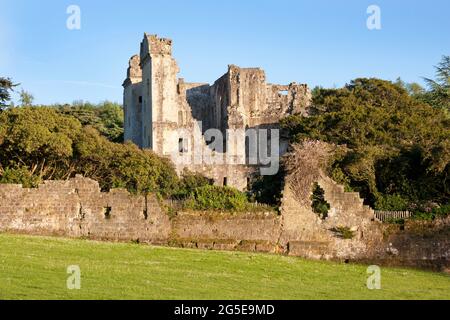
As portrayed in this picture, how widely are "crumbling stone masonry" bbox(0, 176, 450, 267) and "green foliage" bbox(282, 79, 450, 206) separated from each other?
11.8 feet

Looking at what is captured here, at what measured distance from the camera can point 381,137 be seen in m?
51.4

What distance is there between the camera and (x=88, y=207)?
29.8 metres

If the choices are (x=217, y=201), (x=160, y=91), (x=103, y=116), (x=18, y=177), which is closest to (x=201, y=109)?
(x=103, y=116)

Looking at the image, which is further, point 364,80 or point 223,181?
point 364,80

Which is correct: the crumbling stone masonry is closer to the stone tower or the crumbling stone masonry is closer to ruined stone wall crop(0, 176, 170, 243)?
ruined stone wall crop(0, 176, 170, 243)

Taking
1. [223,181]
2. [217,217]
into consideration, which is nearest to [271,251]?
[217,217]

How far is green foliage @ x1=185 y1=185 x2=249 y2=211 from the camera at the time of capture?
30.4 meters

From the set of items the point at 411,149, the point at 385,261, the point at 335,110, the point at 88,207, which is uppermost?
the point at 335,110

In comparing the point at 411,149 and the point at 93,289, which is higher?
the point at 411,149

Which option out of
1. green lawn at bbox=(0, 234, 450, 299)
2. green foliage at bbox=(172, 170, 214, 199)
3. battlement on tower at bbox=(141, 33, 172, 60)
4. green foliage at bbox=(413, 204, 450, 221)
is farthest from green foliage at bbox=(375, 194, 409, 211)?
battlement on tower at bbox=(141, 33, 172, 60)

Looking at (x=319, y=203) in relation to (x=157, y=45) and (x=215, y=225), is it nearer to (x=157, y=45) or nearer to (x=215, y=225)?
(x=215, y=225)

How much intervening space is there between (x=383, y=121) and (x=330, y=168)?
20.9 m

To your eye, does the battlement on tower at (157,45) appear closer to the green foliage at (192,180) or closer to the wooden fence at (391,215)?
the green foliage at (192,180)
